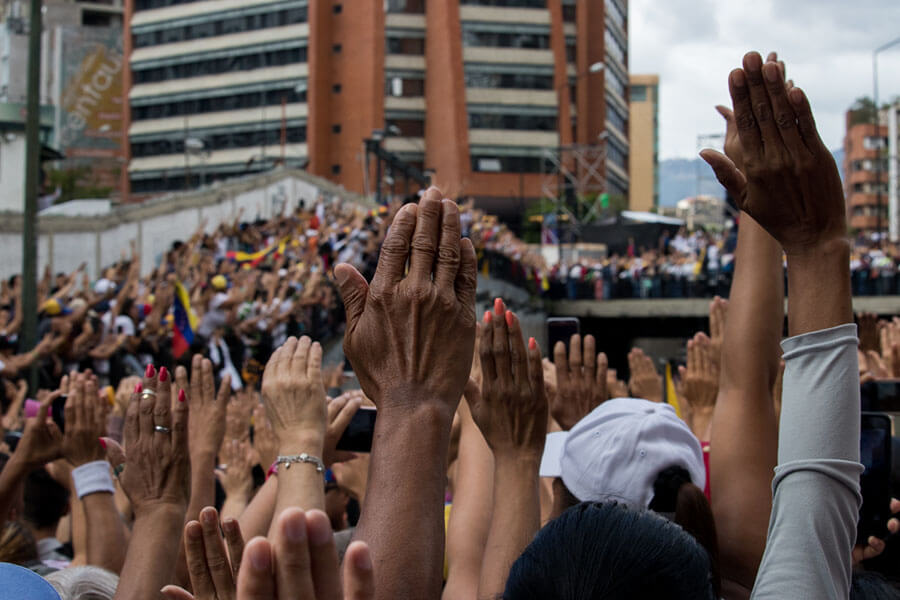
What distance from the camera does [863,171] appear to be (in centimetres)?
10006

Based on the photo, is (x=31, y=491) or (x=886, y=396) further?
(x=31, y=491)

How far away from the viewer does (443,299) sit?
1920mm

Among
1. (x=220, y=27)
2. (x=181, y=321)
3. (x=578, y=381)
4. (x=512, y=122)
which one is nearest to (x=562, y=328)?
(x=578, y=381)

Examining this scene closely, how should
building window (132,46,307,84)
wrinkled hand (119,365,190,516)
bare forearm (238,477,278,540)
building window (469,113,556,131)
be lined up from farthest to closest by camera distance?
building window (469,113,556,131), building window (132,46,307,84), bare forearm (238,477,278,540), wrinkled hand (119,365,190,516)

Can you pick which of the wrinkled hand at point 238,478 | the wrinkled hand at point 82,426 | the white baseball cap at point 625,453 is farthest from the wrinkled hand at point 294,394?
the wrinkled hand at point 238,478

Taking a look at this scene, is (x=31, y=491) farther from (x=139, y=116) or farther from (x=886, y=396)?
(x=139, y=116)

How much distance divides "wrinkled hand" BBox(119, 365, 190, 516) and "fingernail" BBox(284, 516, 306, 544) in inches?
63.0

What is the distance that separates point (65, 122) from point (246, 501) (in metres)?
73.1

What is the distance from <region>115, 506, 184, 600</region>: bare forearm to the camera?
2.57 metres

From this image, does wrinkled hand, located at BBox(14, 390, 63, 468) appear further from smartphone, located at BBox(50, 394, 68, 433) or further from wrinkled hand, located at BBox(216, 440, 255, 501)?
wrinkled hand, located at BBox(216, 440, 255, 501)

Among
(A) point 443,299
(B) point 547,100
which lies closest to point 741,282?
(A) point 443,299

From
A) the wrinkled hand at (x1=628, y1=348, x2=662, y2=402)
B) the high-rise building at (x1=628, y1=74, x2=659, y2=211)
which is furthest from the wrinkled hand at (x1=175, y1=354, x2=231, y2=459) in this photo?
the high-rise building at (x1=628, y1=74, x2=659, y2=211)

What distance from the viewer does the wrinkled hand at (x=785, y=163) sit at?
1.82 m

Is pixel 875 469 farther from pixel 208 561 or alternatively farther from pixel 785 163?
pixel 208 561
